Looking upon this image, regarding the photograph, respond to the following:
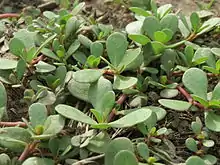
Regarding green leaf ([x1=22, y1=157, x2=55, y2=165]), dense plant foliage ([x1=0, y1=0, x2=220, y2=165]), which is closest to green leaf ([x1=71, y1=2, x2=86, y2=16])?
dense plant foliage ([x1=0, y1=0, x2=220, y2=165])

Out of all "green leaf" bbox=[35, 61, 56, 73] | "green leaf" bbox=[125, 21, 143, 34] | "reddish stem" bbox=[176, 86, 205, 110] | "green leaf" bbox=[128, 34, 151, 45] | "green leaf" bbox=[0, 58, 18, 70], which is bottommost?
"reddish stem" bbox=[176, 86, 205, 110]

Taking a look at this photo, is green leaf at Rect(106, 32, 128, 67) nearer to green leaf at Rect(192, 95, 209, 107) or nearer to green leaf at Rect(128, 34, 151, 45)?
green leaf at Rect(128, 34, 151, 45)

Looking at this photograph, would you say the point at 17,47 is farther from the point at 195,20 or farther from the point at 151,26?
the point at 195,20

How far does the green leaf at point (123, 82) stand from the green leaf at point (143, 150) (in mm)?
215

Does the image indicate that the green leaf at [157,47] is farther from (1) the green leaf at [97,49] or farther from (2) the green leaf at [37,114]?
(2) the green leaf at [37,114]

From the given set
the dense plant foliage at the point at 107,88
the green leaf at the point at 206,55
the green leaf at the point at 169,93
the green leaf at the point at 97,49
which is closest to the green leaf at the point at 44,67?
the dense plant foliage at the point at 107,88

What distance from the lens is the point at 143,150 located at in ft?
3.91

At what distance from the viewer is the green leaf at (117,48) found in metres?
1.42

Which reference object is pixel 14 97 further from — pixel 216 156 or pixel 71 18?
pixel 216 156

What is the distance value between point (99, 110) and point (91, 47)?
0.28 m

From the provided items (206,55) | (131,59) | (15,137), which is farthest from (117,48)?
(15,137)

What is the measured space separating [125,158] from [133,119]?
13 centimetres

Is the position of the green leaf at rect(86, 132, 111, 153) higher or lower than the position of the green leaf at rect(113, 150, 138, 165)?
lower

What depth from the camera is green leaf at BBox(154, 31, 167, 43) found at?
1.48 meters
